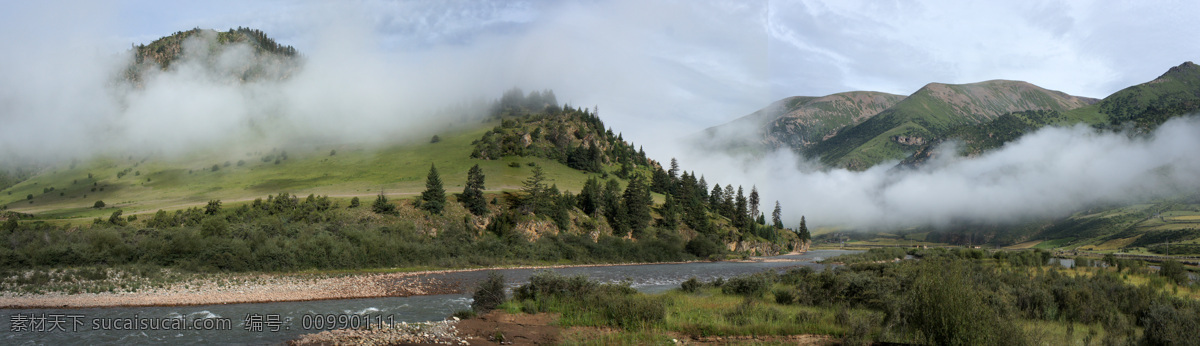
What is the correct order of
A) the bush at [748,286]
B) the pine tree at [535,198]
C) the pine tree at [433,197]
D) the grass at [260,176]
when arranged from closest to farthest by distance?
the bush at [748,286] → the pine tree at [433,197] → the pine tree at [535,198] → the grass at [260,176]

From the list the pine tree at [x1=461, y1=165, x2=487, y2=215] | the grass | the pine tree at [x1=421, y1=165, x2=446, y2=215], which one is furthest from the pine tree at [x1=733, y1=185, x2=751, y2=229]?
the pine tree at [x1=421, y1=165, x2=446, y2=215]

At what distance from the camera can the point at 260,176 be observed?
104m

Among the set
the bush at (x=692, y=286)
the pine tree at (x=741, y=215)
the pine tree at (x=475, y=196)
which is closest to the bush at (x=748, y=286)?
the bush at (x=692, y=286)

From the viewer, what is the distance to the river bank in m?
28.5

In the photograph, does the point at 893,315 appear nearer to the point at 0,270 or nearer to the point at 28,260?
the point at 0,270

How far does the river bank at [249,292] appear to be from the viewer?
28547 mm

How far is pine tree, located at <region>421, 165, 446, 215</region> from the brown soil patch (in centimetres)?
5553

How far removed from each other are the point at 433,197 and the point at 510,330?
61.3 m

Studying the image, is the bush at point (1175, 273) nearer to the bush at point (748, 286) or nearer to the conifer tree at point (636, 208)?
the bush at point (748, 286)

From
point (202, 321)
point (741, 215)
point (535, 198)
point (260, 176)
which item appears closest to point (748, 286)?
point (202, 321)

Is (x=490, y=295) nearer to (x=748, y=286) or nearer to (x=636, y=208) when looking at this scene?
(x=748, y=286)

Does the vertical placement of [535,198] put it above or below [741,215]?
above

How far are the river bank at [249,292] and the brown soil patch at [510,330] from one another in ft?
60.3

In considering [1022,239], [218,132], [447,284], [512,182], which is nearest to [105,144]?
[218,132]
